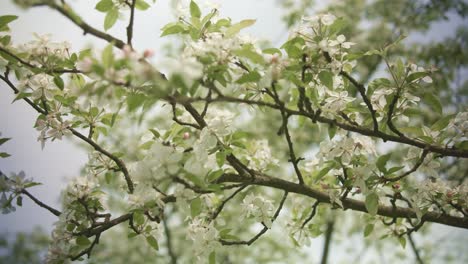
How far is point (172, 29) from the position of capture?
1.89 m

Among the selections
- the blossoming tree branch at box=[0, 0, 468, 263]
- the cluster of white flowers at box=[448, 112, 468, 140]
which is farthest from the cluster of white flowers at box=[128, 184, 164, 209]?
the cluster of white flowers at box=[448, 112, 468, 140]

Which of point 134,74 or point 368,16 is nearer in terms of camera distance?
point 134,74

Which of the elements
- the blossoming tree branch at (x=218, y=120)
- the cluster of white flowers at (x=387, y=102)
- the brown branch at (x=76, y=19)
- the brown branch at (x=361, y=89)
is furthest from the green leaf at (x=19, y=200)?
the cluster of white flowers at (x=387, y=102)

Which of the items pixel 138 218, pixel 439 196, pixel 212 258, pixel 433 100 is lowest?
pixel 212 258

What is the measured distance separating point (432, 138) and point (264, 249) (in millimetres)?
11181

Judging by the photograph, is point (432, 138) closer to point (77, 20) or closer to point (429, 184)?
point (429, 184)

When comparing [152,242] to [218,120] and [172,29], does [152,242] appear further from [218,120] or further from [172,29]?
[172,29]

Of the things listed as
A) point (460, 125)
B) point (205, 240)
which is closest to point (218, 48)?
point (205, 240)

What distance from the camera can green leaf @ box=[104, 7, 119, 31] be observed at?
5.58 feet

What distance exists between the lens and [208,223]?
230cm

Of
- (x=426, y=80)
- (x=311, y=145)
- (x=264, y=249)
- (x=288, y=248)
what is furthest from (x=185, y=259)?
(x=426, y=80)

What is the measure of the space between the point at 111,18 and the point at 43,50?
16.0 inches

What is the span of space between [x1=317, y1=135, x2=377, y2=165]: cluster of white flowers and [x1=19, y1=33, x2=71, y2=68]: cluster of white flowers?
1.41 m

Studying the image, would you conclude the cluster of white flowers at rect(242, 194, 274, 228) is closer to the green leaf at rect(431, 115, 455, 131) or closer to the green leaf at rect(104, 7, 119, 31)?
the green leaf at rect(431, 115, 455, 131)
